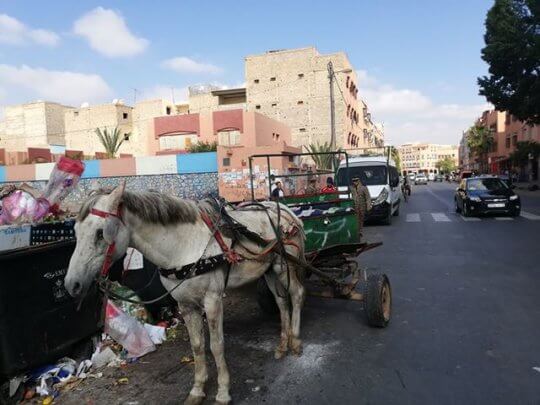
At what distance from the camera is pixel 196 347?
3537 mm

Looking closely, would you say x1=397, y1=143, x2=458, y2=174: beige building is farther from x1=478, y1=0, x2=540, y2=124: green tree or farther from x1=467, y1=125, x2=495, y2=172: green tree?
x1=478, y1=0, x2=540, y2=124: green tree

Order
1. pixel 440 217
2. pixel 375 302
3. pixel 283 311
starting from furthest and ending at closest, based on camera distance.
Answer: pixel 440 217, pixel 375 302, pixel 283 311

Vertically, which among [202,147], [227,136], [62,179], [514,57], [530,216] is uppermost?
[514,57]

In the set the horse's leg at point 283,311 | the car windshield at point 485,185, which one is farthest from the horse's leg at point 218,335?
the car windshield at point 485,185

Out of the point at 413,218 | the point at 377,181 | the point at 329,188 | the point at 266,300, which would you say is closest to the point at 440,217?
the point at 413,218

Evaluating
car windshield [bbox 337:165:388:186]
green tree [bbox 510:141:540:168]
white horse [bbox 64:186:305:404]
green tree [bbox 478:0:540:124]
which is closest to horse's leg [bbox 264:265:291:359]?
white horse [bbox 64:186:305:404]

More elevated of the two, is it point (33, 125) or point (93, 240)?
point (33, 125)

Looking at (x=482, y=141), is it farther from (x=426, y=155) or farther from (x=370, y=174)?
(x=426, y=155)

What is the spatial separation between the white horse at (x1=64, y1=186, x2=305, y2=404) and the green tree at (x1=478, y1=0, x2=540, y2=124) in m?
22.3

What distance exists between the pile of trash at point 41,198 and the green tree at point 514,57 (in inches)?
883

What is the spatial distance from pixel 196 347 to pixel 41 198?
247 centimetres

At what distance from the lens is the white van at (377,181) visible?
1498 centimetres

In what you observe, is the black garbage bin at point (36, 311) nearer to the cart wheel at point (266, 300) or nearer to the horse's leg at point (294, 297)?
the horse's leg at point (294, 297)

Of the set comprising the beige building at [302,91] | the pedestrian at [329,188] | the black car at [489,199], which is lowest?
the black car at [489,199]
